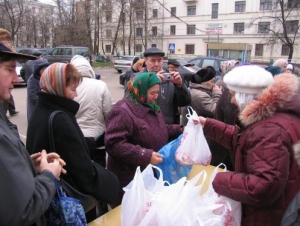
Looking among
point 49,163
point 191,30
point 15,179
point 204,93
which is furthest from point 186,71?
point 191,30

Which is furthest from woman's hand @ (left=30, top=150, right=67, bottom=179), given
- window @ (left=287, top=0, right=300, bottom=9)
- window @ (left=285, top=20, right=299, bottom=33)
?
window @ (left=285, top=20, right=299, bottom=33)

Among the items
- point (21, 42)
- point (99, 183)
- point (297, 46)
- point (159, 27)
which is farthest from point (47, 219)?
point (21, 42)

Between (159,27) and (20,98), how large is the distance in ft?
124

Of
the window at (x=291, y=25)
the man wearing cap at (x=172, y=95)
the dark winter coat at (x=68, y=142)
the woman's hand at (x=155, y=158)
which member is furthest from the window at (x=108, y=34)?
the dark winter coat at (x=68, y=142)

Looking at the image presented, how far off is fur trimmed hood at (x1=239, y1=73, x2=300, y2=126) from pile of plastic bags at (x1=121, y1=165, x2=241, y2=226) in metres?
0.52

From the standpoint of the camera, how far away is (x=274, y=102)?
1.55 meters

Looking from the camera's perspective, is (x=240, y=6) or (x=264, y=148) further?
(x=240, y=6)

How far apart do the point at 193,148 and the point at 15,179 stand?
4.66ft

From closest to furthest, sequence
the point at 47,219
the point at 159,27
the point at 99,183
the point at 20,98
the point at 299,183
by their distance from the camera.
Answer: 1. the point at 47,219
2. the point at 299,183
3. the point at 99,183
4. the point at 20,98
5. the point at 159,27

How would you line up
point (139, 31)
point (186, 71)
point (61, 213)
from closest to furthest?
point (61, 213) < point (186, 71) < point (139, 31)

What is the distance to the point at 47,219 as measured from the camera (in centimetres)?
143

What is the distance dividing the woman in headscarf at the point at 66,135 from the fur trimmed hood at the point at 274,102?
1007 mm

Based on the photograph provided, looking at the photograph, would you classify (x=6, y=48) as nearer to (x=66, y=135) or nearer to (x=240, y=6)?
(x=66, y=135)

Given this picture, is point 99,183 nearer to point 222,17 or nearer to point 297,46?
point 297,46
